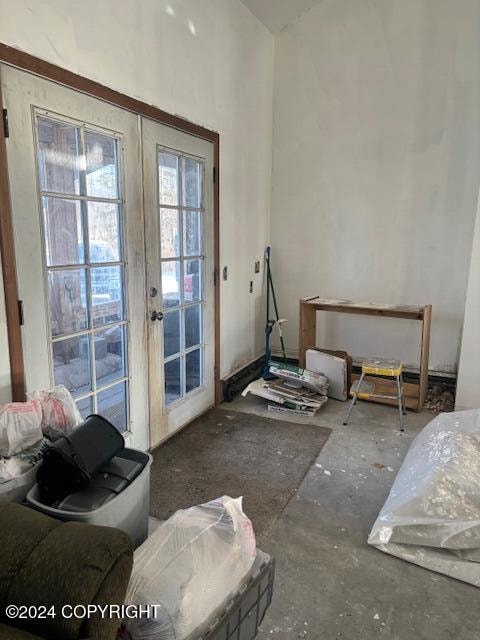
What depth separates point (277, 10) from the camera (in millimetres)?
3762

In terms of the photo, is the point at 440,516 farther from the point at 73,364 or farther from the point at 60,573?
the point at 73,364

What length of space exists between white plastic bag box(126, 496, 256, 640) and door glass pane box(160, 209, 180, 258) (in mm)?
1774

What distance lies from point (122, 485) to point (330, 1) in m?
4.14

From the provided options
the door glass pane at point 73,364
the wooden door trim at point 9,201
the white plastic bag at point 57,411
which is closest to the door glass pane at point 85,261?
the door glass pane at point 73,364

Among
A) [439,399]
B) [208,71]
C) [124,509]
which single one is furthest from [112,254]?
[439,399]

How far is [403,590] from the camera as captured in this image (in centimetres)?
179

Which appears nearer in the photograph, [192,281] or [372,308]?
[192,281]

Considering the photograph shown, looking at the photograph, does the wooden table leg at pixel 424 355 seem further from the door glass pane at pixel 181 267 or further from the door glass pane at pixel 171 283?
the door glass pane at pixel 171 283

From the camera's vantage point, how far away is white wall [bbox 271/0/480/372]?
3584 millimetres

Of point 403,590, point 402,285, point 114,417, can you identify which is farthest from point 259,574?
point 402,285

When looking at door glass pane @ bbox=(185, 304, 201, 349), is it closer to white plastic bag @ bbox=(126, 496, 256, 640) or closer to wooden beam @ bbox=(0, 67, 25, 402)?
wooden beam @ bbox=(0, 67, 25, 402)

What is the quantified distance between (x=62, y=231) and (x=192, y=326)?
130 centimetres

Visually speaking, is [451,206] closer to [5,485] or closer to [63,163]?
[63,163]

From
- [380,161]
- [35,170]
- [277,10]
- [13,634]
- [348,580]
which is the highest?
[277,10]
